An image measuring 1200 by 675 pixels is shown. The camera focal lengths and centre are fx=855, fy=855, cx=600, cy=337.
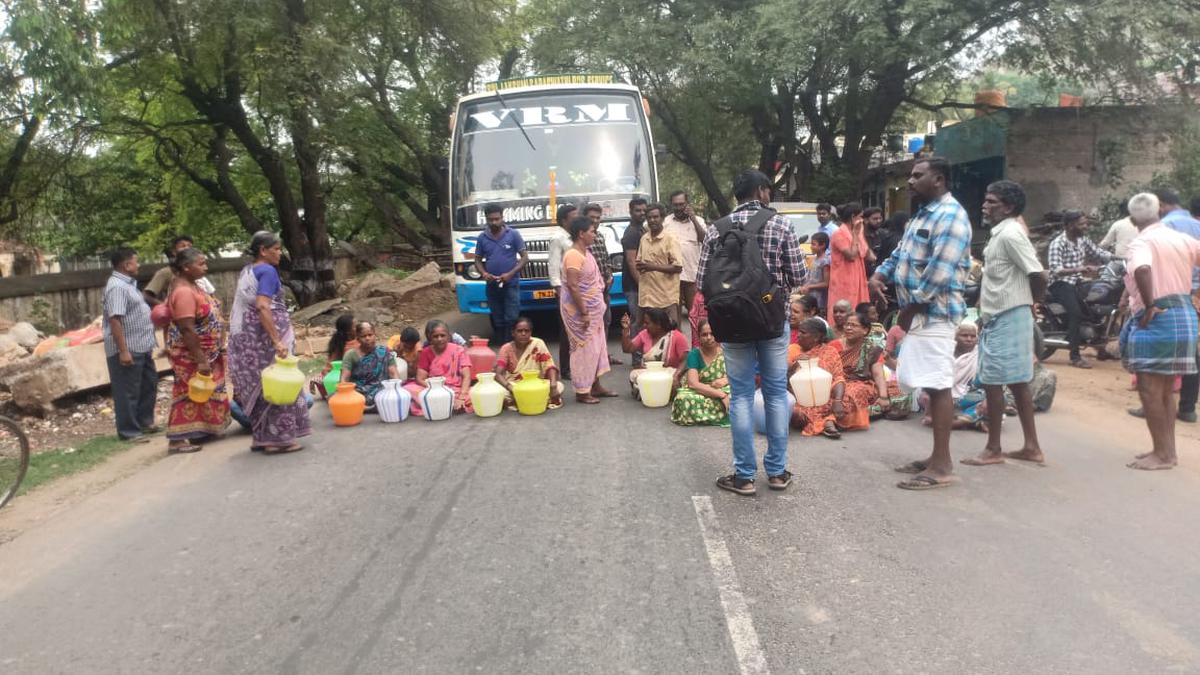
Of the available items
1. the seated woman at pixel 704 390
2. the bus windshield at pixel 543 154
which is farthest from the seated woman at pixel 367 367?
the bus windshield at pixel 543 154

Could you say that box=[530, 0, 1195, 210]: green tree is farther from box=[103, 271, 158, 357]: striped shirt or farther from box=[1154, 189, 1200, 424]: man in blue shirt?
box=[103, 271, 158, 357]: striped shirt

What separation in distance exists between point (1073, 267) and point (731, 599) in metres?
7.62

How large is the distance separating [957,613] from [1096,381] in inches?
251

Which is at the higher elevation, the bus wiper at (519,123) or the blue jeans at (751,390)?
the bus wiper at (519,123)

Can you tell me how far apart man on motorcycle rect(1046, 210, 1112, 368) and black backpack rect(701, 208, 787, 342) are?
615 centimetres

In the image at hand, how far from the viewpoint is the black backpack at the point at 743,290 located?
447 cm

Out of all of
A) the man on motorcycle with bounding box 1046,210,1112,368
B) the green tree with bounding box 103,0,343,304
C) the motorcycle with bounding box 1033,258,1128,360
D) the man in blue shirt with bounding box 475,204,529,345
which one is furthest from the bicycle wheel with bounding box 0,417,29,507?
the man on motorcycle with bounding box 1046,210,1112,368

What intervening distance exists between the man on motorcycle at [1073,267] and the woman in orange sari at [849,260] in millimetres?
2547

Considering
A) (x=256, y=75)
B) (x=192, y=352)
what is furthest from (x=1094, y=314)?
(x=256, y=75)

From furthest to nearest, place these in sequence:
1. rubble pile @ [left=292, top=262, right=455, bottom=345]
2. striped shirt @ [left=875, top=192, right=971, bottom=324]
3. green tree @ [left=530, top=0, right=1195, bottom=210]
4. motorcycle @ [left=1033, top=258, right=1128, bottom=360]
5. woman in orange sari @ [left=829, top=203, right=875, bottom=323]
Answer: green tree @ [left=530, top=0, right=1195, bottom=210] → rubble pile @ [left=292, top=262, right=455, bottom=345] → motorcycle @ [left=1033, top=258, right=1128, bottom=360] → woman in orange sari @ [left=829, top=203, right=875, bottom=323] → striped shirt @ [left=875, top=192, right=971, bottom=324]

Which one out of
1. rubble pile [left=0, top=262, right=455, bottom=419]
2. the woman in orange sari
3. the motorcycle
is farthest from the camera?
the motorcycle

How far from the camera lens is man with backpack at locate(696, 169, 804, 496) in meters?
4.50

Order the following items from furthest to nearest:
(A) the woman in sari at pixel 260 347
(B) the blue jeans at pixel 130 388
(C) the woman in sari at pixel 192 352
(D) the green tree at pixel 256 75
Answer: (D) the green tree at pixel 256 75 < (B) the blue jeans at pixel 130 388 < (C) the woman in sari at pixel 192 352 < (A) the woman in sari at pixel 260 347

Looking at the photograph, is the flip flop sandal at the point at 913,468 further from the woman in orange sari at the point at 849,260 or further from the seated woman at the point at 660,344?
the woman in orange sari at the point at 849,260
